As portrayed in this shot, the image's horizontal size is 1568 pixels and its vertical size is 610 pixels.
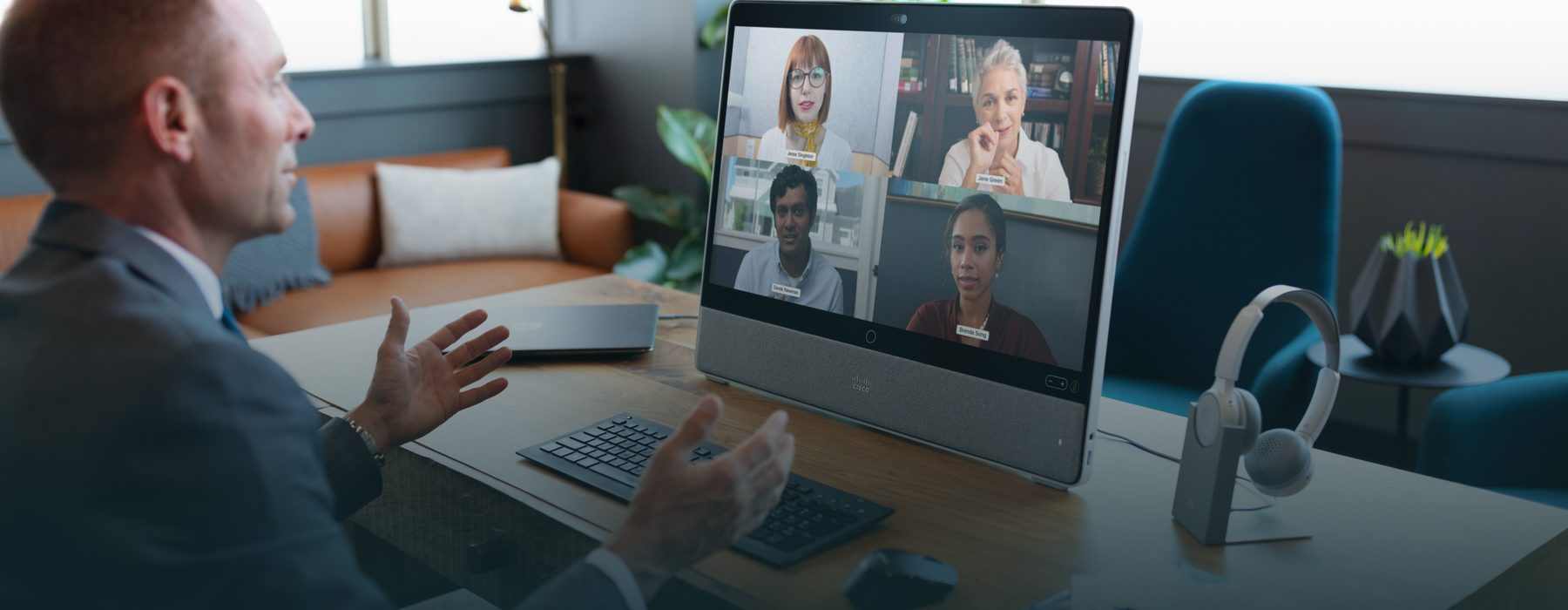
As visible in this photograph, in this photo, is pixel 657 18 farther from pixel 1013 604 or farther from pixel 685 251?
pixel 1013 604

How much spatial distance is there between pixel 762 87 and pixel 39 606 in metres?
0.96

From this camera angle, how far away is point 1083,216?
3.94 feet

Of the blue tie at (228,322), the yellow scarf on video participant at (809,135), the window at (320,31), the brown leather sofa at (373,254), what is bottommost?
the brown leather sofa at (373,254)

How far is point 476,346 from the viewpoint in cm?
145

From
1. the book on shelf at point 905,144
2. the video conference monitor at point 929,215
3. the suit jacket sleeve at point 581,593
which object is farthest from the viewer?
the book on shelf at point 905,144

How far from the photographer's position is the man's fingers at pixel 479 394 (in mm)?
1399

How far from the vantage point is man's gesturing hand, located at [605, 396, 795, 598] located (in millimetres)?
996

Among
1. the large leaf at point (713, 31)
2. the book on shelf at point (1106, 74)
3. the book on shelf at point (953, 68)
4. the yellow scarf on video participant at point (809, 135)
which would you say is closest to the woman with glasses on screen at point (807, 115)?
the yellow scarf on video participant at point (809, 135)

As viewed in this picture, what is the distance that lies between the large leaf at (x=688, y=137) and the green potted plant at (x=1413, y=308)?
217 centimetres

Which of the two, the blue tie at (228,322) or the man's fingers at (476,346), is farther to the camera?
the man's fingers at (476,346)

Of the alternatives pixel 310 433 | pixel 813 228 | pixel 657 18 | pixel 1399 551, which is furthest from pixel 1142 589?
pixel 657 18

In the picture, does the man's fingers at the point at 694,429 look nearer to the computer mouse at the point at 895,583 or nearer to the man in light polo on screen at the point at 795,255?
the computer mouse at the point at 895,583

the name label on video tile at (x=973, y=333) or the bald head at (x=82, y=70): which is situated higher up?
the bald head at (x=82, y=70)

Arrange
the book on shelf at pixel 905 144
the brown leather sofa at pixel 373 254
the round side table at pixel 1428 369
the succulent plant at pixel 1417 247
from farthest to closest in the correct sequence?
the brown leather sofa at pixel 373 254, the succulent plant at pixel 1417 247, the round side table at pixel 1428 369, the book on shelf at pixel 905 144
